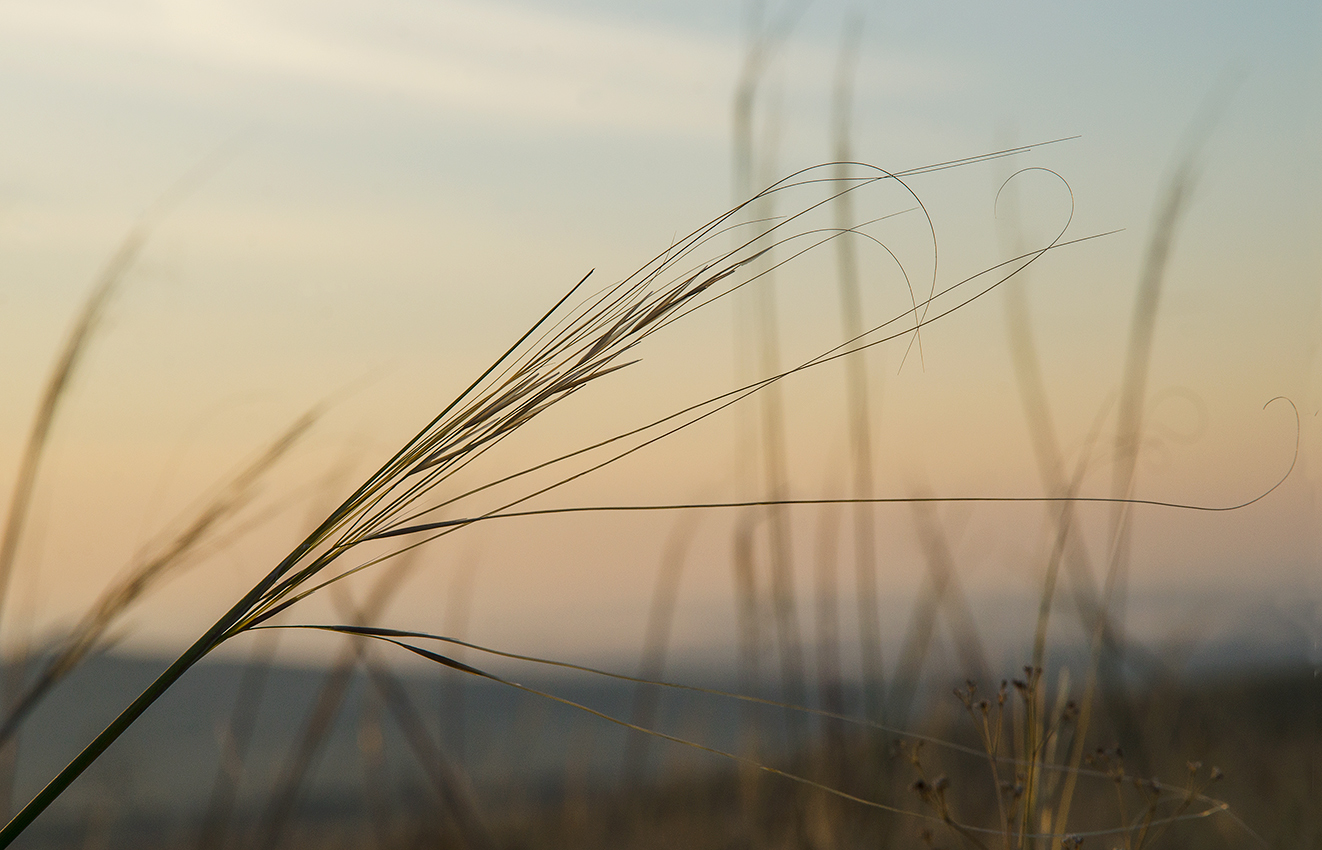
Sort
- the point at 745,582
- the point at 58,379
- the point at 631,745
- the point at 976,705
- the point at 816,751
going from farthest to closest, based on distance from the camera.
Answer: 1. the point at 816,751
2. the point at 631,745
3. the point at 745,582
4. the point at 976,705
5. the point at 58,379

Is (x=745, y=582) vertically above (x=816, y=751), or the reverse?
(x=745, y=582)

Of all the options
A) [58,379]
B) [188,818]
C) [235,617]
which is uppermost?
[58,379]

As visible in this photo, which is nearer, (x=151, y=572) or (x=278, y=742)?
(x=151, y=572)

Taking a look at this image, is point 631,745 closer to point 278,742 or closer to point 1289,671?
point 278,742

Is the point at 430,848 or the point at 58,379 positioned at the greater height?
the point at 58,379

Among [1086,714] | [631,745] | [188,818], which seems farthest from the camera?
[188,818]

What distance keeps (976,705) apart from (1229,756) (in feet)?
7.21

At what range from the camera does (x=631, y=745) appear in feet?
6.24

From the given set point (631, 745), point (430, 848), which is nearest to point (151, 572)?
point (631, 745)

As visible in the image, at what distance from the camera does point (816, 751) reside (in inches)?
101

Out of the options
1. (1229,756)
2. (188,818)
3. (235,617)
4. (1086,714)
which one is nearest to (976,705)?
(1086,714)

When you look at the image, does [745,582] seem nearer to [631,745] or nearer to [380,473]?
[631,745]

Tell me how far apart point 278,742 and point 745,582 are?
4014 mm

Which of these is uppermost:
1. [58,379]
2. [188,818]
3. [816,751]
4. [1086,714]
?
[58,379]
